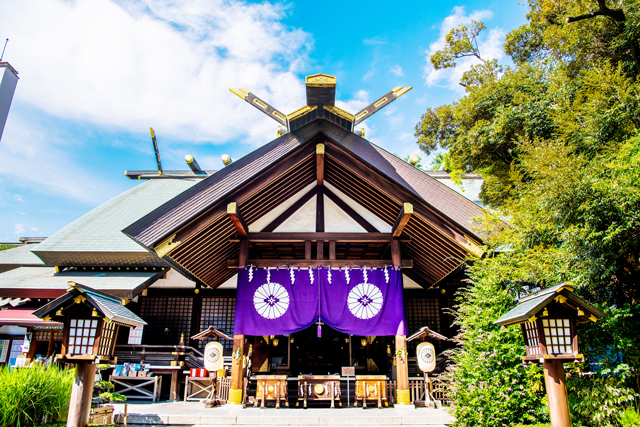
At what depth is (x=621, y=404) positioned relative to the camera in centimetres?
514

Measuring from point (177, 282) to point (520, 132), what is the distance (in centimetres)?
1157

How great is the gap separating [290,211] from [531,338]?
7448 mm

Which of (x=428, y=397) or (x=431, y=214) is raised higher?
(x=431, y=214)

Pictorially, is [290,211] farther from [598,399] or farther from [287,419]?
[598,399]

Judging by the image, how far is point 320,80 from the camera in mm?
8867

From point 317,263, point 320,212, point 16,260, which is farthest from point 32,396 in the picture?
point 16,260

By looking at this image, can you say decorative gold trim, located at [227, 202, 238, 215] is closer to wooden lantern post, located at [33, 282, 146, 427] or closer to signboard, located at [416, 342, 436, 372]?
wooden lantern post, located at [33, 282, 146, 427]

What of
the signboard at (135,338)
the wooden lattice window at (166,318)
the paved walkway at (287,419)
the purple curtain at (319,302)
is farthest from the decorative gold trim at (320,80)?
the signboard at (135,338)

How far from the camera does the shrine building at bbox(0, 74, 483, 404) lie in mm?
9102

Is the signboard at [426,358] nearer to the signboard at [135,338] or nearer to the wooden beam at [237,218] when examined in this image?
the wooden beam at [237,218]

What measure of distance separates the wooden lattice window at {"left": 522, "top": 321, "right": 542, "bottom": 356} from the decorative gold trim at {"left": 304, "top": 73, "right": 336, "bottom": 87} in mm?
6440

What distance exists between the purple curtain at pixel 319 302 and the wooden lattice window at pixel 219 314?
352cm

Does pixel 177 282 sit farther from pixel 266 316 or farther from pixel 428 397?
pixel 428 397

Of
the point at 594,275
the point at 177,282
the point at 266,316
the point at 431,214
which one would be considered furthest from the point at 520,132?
the point at 177,282
